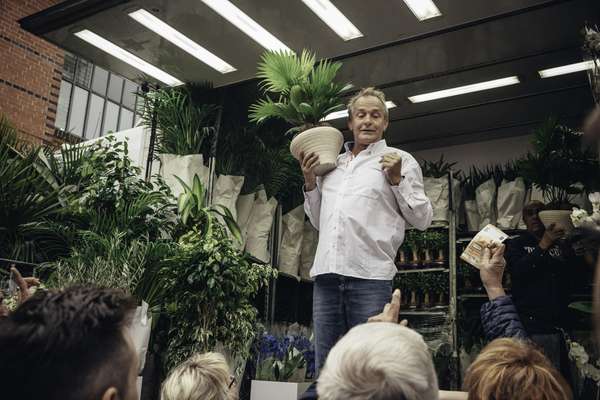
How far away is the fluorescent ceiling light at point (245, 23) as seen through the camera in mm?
3678

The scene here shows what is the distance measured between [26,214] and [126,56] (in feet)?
4.59

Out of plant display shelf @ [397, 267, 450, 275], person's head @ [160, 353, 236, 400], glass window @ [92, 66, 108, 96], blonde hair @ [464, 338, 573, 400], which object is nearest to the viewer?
blonde hair @ [464, 338, 573, 400]

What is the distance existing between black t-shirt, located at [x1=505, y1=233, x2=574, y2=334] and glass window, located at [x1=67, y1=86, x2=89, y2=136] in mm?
9594

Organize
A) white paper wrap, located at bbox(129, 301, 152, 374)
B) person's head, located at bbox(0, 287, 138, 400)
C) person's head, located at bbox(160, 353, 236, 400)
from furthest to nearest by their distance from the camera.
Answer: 1. white paper wrap, located at bbox(129, 301, 152, 374)
2. person's head, located at bbox(160, 353, 236, 400)
3. person's head, located at bbox(0, 287, 138, 400)

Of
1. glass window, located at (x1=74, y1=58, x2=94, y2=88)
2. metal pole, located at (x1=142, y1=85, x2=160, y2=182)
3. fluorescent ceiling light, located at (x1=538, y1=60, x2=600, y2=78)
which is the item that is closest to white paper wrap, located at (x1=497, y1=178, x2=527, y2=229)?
fluorescent ceiling light, located at (x1=538, y1=60, x2=600, y2=78)

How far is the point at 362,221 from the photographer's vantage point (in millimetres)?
2400

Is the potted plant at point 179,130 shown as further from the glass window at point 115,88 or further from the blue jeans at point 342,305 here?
the glass window at point 115,88

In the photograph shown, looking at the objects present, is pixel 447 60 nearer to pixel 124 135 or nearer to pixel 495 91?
pixel 495 91

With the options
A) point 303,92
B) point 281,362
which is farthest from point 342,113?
point 303,92

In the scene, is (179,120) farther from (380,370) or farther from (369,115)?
(380,370)

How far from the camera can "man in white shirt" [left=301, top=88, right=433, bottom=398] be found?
2332mm

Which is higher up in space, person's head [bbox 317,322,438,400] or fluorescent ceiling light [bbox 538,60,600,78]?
fluorescent ceiling light [bbox 538,60,600,78]

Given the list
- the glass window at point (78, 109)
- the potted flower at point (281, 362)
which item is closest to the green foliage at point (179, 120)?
Result: the potted flower at point (281, 362)

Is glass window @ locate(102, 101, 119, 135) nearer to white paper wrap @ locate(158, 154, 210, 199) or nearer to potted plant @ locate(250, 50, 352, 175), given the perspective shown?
white paper wrap @ locate(158, 154, 210, 199)
